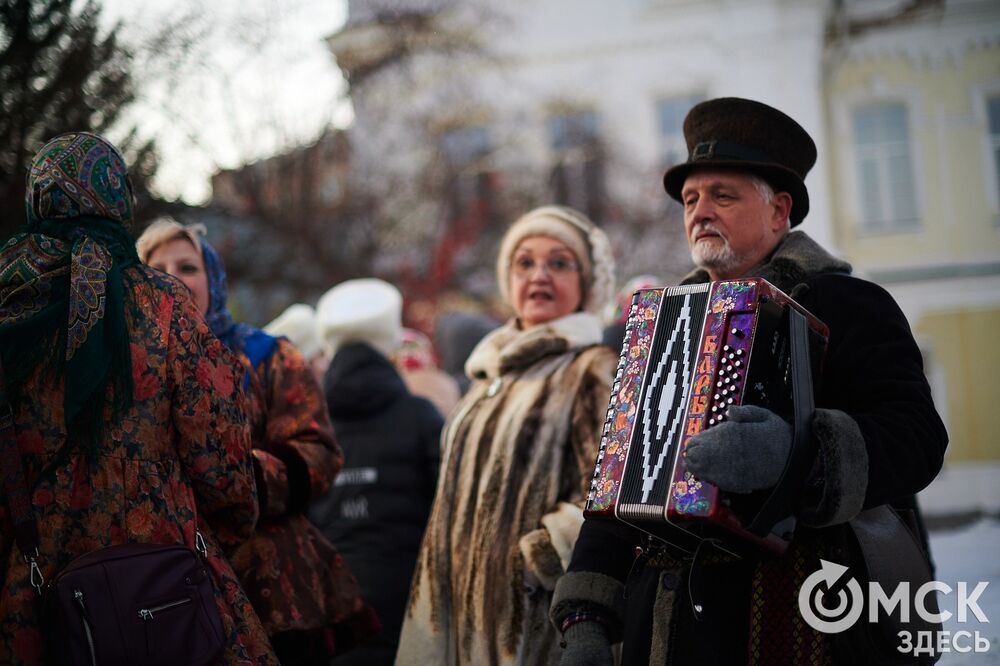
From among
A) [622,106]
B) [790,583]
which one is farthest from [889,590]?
[622,106]

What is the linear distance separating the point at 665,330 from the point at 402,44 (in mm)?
14931

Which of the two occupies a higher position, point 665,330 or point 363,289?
point 363,289

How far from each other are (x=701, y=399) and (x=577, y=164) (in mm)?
19290

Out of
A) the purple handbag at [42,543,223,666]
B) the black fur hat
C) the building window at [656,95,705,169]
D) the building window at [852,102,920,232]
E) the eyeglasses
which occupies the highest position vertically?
the building window at [656,95,705,169]

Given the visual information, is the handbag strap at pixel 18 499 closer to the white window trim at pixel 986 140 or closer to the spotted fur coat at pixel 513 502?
the spotted fur coat at pixel 513 502

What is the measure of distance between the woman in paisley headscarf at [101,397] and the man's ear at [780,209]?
1560 mm

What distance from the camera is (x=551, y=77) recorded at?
22.8 m

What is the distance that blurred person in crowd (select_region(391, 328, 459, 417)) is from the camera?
7277 millimetres

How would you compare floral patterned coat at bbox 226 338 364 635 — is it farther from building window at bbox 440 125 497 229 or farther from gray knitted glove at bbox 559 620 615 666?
building window at bbox 440 125 497 229

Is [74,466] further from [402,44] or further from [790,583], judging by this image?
[402,44]

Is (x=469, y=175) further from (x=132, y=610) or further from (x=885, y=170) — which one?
(x=132, y=610)

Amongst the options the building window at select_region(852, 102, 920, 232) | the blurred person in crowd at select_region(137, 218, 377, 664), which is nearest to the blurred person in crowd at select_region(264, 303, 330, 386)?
the blurred person in crowd at select_region(137, 218, 377, 664)

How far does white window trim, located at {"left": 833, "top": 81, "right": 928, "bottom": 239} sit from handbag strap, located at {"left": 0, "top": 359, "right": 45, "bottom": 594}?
18760mm

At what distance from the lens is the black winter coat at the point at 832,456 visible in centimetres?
254
